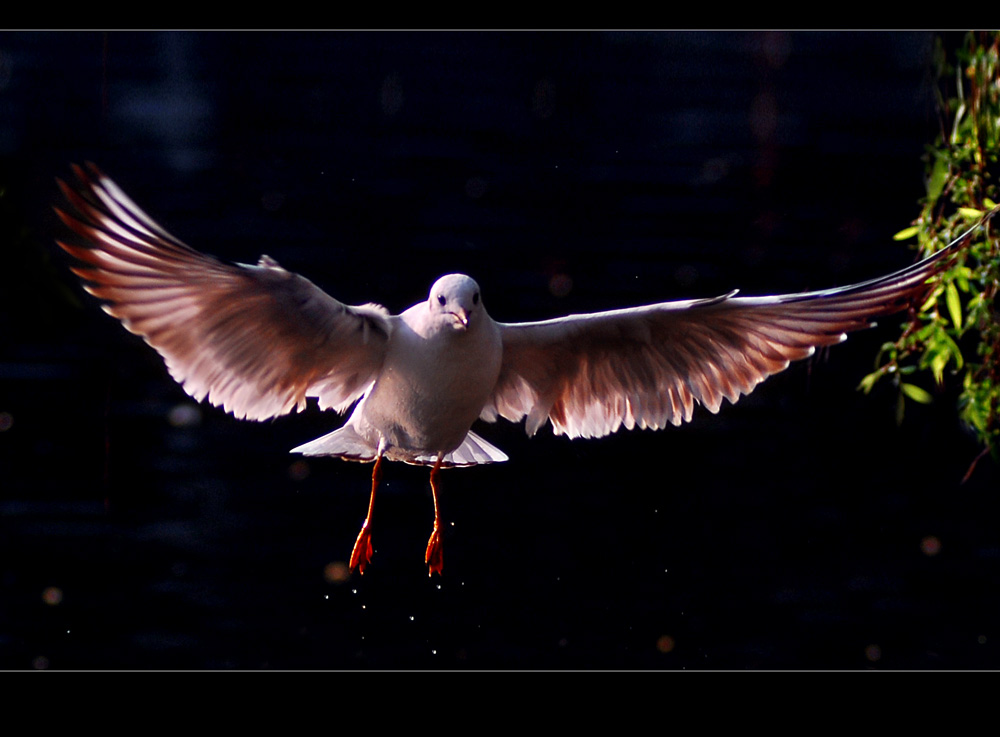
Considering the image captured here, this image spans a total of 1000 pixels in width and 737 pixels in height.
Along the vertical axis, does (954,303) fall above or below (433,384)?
above

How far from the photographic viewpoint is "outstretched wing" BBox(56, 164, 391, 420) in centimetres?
179

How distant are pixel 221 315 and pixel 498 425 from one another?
147cm

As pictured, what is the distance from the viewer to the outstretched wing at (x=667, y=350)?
6.93 feet

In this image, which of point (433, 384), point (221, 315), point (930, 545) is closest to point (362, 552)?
point (433, 384)

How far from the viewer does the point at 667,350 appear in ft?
7.41

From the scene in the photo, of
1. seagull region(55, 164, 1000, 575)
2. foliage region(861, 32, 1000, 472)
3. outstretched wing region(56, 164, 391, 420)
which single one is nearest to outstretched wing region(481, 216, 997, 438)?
seagull region(55, 164, 1000, 575)

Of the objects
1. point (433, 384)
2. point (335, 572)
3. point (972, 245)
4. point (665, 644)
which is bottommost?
point (665, 644)

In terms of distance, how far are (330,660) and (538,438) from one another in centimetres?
83

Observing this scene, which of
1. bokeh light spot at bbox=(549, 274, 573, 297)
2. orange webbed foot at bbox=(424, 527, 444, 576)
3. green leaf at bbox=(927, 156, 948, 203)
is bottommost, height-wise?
orange webbed foot at bbox=(424, 527, 444, 576)

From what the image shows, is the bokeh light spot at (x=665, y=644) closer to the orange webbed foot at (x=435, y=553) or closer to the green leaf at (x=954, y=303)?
the orange webbed foot at (x=435, y=553)

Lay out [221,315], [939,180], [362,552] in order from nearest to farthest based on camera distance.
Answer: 1. [221,315]
2. [362,552]
3. [939,180]

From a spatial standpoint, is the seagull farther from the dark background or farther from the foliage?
the dark background

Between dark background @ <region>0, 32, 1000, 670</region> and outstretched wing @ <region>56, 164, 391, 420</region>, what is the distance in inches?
41.6

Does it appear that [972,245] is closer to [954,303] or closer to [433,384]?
[954,303]
